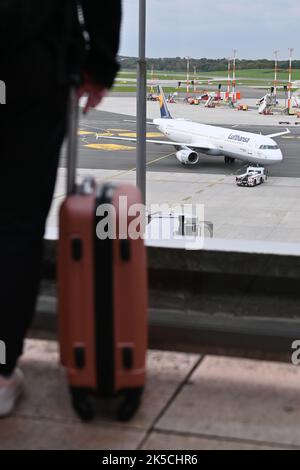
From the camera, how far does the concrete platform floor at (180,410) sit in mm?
1898

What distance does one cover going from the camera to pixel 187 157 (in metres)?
37.7

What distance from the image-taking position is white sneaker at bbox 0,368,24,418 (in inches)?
79.8

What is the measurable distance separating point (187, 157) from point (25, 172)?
1423 inches

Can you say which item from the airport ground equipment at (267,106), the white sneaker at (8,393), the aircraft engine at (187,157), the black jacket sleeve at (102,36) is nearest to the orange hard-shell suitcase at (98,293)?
the black jacket sleeve at (102,36)

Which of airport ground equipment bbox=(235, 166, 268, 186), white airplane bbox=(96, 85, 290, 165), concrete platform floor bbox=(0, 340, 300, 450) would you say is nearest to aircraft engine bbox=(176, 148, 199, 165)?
white airplane bbox=(96, 85, 290, 165)

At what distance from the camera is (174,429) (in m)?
1.97

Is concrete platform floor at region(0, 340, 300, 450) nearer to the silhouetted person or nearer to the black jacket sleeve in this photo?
the silhouetted person

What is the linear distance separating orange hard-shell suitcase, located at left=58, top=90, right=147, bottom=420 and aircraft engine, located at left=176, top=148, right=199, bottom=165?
36075 mm

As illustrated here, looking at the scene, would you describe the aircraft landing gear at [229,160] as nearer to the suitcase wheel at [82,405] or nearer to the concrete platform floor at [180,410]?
the concrete platform floor at [180,410]

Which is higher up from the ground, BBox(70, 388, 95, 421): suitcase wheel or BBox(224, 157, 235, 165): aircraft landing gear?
BBox(70, 388, 95, 421): suitcase wheel

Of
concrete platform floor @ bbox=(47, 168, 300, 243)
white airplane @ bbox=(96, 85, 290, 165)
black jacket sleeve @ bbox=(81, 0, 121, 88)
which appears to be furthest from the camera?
white airplane @ bbox=(96, 85, 290, 165)

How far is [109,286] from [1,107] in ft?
1.73

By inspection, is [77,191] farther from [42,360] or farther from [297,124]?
[297,124]

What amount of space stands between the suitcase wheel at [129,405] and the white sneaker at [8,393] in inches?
12.5
